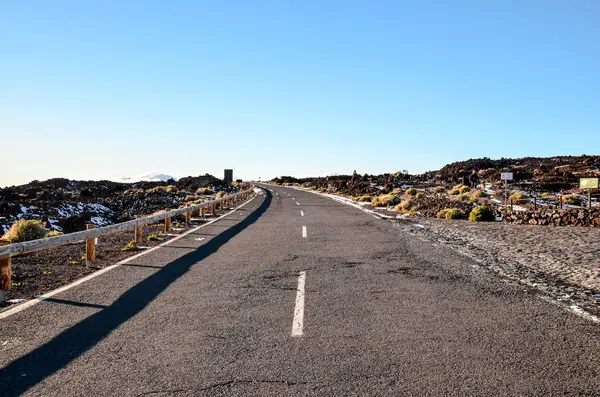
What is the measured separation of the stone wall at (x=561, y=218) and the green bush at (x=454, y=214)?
2.40 metres

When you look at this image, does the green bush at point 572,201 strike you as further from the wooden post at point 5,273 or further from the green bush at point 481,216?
the wooden post at point 5,273

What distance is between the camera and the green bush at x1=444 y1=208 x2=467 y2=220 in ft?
69.2

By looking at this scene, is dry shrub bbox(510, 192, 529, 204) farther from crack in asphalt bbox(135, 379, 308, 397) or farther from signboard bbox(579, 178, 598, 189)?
crack in asphalt bbox(135, 379, 308, 397)

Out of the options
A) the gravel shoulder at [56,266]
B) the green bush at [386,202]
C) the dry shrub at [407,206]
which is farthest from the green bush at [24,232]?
the green bush at [386,202]

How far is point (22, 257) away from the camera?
1009cm

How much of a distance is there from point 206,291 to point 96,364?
109 inches

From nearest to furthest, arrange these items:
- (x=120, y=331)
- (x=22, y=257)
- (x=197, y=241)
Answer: (x=120, y=331), (x=22, y=257), (x=197, y=241)

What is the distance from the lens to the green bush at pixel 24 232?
44.3ft

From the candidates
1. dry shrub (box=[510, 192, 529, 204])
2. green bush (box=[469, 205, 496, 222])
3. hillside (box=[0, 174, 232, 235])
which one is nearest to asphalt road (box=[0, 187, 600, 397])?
green bush (box=[469, 205, 496, 222])

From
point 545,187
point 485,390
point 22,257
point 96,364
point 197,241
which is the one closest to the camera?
point 485,390

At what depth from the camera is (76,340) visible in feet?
15.6

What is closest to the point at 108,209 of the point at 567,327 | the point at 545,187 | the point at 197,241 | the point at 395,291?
the point at 197,241

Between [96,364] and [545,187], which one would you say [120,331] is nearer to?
[96,364]

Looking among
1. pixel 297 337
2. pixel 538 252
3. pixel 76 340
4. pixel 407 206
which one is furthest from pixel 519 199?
pixel 76 340
